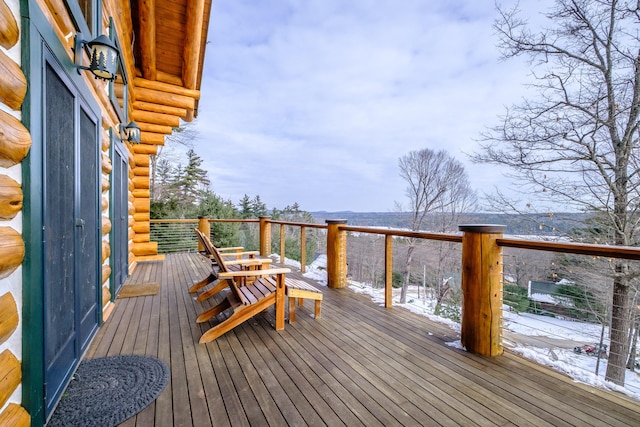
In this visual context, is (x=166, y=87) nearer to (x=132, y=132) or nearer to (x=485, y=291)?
(x=132, y=132)

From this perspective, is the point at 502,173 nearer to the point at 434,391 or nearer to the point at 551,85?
the point at 551,85

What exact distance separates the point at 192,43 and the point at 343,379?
5558mm

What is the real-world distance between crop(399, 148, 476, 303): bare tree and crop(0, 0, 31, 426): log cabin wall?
43.3 feet

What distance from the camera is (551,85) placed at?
21.1 ft

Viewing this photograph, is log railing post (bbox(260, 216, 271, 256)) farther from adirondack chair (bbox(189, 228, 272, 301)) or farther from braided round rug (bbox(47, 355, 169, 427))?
braided round rug (bbox(47, 355, 169, 427))

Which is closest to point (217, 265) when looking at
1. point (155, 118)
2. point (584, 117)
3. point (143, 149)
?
point (143, 149)

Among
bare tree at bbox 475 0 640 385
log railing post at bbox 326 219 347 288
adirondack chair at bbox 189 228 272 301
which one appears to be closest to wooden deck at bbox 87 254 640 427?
adirondack chair at bbox 189 228 272 301

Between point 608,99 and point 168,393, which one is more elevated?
point 608,99

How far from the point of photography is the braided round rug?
1.54m

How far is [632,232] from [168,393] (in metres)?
7.93

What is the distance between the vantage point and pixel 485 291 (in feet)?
7.62

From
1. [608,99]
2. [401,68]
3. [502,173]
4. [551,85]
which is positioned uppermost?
[401,68]

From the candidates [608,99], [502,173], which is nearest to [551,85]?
[608,99]

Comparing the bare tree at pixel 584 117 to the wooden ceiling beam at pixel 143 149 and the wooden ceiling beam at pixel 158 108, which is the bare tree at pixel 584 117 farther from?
the wooden ceiling beam at pixel 143 149
